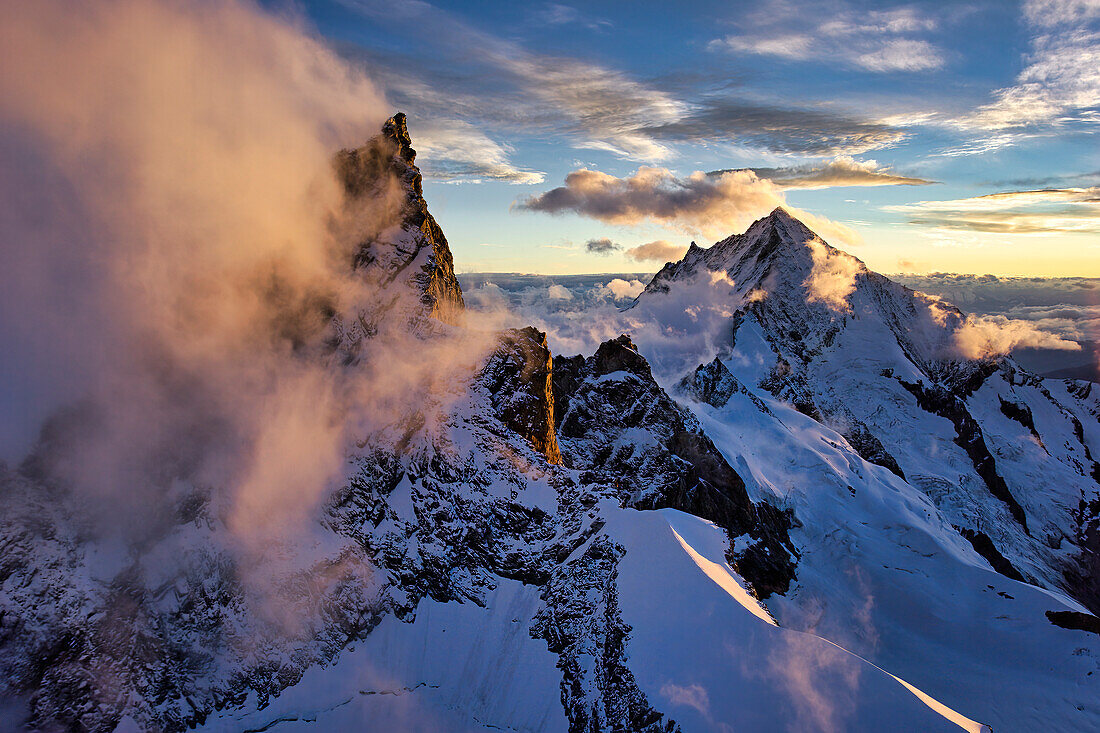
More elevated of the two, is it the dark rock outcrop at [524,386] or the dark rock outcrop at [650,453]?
the dark rock outcrop at [524,386]

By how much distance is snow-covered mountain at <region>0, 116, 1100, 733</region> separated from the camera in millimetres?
77000

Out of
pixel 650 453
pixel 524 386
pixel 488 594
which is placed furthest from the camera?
pixel 650 453

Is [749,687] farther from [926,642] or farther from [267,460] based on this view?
[267,460]

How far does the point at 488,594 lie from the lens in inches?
3922

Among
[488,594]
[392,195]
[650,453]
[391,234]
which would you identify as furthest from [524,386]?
[392,195]

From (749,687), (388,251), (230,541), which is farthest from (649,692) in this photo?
(388,251)

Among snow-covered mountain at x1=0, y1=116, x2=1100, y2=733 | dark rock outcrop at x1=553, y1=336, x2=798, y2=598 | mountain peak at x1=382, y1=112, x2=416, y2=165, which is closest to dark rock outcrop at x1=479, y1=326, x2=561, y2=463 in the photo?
snow-covered mountain at x1=0, y1=116, x2=1100, y2=733

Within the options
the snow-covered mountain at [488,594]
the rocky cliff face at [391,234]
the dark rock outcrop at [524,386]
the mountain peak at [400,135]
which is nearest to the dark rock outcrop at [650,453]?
the snow-covered mountain at [488,594]

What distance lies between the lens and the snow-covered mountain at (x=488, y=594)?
7700cm

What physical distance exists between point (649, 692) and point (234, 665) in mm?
70068

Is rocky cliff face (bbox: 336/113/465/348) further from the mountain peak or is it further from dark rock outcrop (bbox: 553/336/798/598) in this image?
dark rock outcrop (bbox: 553/336/798/598)

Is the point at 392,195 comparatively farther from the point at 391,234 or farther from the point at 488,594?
the point at 488,594

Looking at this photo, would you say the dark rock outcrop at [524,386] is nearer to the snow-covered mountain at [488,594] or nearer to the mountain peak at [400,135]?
the snow-covered mountain at [488,594]

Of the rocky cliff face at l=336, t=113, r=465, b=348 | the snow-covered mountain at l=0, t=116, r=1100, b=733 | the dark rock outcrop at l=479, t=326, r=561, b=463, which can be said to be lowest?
the snow-covered mountain at l=0, t=116, r=1100, b=733
